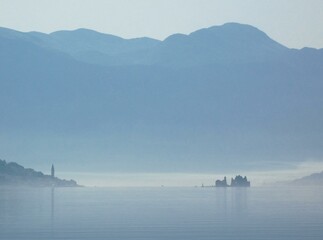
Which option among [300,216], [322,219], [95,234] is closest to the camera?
[95,234]

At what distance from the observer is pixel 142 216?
105m

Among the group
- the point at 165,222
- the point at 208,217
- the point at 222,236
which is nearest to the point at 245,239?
the point at 222,236

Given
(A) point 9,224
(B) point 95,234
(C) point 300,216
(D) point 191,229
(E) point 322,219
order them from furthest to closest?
(C) point 300,216 < (E) point 322,219 < (A) point 9,224 < (D) point 191,229 < (B) point 95,234

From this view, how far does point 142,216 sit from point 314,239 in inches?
1591

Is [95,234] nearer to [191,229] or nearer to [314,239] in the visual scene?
[191,229]

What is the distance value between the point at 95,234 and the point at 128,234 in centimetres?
390

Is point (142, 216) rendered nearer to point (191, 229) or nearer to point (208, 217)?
point (208, 217)

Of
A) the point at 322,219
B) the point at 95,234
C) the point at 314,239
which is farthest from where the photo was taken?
the point at 322,219

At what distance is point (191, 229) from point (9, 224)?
25218mm

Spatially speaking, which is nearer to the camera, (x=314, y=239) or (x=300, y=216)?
(x=314, y=239)

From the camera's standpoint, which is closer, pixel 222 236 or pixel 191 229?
pixel 222 236

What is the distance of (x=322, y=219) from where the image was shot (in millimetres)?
95500

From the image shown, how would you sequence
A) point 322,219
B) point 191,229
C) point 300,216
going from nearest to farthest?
point 191,229, point 322,219, point 300,216

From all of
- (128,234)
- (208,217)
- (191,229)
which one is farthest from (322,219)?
(128,234)
